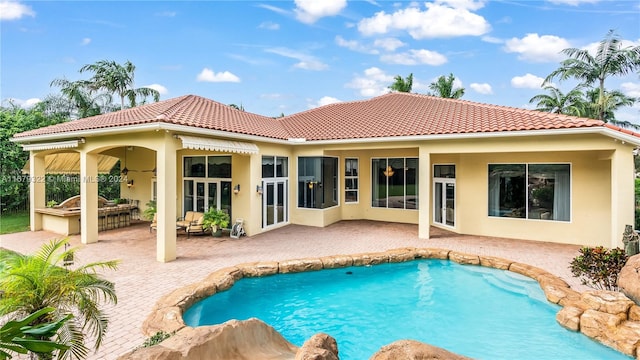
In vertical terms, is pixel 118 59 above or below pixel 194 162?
above

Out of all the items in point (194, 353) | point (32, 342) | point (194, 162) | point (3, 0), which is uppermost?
point (3, 0)

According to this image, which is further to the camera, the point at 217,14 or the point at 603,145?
the point at 217,14

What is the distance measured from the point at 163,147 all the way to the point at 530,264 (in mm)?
14321

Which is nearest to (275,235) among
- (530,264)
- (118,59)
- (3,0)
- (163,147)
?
(163,147)

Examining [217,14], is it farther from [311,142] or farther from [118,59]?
[118,59]

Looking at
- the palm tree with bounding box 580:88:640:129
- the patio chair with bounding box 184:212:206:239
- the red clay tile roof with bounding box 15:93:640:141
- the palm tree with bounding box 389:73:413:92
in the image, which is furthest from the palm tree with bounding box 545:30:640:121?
the patio chair with bounding box 184:212:206:239

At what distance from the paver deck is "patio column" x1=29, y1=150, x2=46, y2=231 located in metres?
0.84

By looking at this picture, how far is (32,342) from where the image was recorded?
2.28 metres

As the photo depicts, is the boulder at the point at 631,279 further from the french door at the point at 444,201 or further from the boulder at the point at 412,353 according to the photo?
the french door at the point at 444,201

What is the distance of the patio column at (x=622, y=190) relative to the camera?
12.0m

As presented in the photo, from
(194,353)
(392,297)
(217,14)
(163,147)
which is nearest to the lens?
(194,353)

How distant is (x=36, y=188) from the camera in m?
17.8

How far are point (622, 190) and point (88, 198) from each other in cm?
2217

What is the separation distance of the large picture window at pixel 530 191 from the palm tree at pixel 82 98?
108 feet
